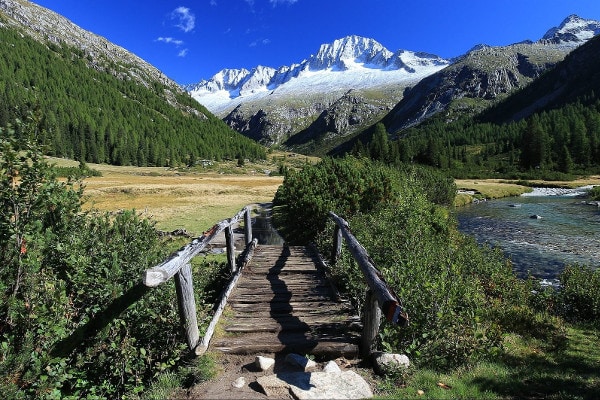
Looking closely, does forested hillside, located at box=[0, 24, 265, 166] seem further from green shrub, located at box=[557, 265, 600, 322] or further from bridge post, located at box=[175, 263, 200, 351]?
green shrub, located at box=[557, 265, 600, 322]

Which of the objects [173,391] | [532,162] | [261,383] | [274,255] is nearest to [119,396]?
[173,391]

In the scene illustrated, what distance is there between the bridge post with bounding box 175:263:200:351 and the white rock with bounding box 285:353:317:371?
167 cm

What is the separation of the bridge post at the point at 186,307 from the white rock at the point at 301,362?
5.49 ft

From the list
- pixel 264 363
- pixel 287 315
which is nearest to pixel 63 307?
pixel 264 363

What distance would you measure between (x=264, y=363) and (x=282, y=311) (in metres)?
2.53

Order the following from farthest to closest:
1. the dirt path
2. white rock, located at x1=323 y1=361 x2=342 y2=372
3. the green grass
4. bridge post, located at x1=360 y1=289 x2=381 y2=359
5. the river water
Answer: the river water < bridge post, located at x1=360 y1=289 x2=381 y2=359 < white rock, located at x1=323 y1=361 x2=342 y2=372 < the green grass < the dirt path

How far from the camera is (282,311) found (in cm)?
829

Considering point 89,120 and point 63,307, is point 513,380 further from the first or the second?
point 89,120

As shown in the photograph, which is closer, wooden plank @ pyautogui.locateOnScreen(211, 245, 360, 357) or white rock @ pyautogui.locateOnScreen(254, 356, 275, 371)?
white rock @ pyautogui.locateOnScreen(254, 356, 275, 371)

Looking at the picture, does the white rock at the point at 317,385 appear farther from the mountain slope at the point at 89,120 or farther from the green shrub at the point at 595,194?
the mountain slope at the point at 89,120

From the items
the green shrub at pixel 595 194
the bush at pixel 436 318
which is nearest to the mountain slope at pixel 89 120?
the green shrub at pixel 595 194

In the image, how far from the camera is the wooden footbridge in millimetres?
5957

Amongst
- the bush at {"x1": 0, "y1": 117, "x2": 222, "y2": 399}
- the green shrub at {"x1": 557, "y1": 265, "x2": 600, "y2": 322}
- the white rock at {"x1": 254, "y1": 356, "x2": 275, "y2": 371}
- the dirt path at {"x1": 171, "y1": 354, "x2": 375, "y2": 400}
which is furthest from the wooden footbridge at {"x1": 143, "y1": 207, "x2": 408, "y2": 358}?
the green shrub at {"x1": 557, "y1": 265, "x2": 600, "y2": 322}

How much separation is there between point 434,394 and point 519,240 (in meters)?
26.4
